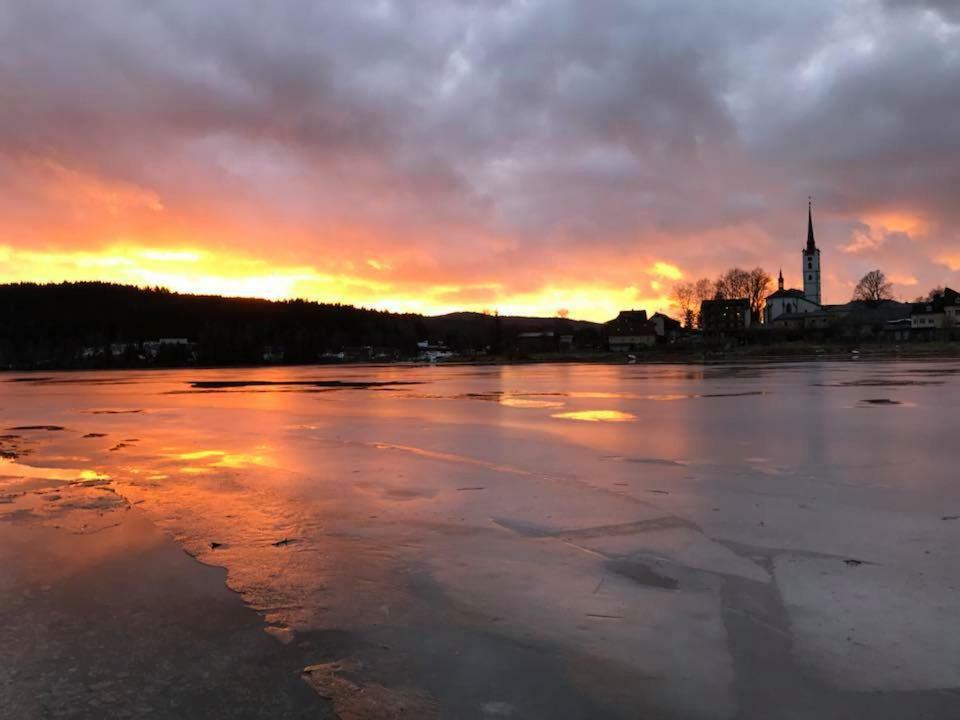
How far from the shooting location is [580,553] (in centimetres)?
485

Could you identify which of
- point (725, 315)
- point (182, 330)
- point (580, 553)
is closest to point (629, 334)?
point (725, 315)

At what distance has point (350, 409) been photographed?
57.7ft

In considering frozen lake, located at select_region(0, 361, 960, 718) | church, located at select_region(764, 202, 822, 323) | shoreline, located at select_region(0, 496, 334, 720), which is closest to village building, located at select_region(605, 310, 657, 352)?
church, located at select_region(764, 202, 822, 323)

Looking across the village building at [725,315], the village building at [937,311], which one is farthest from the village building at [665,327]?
the village building at [937,311]

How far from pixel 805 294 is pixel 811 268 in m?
5.46

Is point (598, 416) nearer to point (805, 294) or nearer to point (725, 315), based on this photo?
point (725, 315)

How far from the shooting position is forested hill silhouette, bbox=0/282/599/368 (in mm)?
98750

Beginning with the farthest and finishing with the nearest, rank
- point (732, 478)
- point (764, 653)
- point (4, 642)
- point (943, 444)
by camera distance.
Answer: point (943, 444) < point (732, 478) < point (4, 642) < point (764, 653)

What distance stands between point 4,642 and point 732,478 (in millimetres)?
6496

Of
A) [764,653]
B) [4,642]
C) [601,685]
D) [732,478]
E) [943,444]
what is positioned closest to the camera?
[601,685]

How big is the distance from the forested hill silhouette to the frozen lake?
291 feet

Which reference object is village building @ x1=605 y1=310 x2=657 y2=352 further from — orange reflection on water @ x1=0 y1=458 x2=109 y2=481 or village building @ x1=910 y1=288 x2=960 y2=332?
orange reflection on water @ x1=0 y1=458 x2=109 y2=481

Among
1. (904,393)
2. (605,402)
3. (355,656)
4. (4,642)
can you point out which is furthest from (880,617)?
(904,393)

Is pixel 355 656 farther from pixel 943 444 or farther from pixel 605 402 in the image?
pixel 605 402
